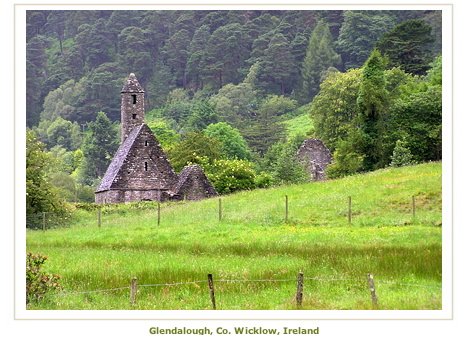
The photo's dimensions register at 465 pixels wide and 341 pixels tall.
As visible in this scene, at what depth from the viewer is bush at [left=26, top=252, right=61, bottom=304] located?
978 inches

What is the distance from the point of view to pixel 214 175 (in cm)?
7981

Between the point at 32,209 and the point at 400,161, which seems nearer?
the point at 32,209

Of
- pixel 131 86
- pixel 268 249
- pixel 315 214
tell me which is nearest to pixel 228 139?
pixel 131 86

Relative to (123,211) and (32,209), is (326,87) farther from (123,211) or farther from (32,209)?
(32,209)

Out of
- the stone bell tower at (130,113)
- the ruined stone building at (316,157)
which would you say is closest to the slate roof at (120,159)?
the stone bell tower at (130,113)

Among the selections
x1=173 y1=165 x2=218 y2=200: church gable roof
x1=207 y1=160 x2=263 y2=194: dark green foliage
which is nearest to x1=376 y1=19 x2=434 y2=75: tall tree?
x1=207 y1=160 x2=263 y2=194: dark green foliage

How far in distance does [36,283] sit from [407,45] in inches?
4007

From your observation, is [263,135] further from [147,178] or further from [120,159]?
[147,178]

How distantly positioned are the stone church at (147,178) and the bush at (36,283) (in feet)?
150

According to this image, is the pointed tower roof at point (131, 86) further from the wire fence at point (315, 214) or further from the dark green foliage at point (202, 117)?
the dark green foliage at point (202, 117)

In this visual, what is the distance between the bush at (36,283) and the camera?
→ 81.5ft

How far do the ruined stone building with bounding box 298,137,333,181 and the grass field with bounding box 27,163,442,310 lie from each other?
3397 cm
